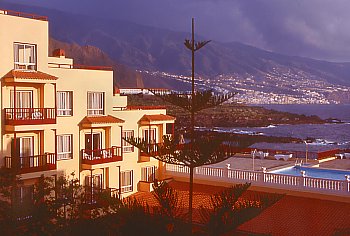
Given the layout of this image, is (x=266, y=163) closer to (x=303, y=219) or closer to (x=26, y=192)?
(x=303, y=219)

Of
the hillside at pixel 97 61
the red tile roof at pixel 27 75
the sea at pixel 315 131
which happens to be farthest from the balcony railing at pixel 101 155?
the hillside at pixel 97 61

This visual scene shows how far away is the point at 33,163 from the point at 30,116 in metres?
1.59

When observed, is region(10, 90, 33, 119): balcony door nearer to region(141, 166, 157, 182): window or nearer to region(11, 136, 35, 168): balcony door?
region(11, 136, 35, 168): balcony door

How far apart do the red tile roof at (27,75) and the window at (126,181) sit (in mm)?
5587

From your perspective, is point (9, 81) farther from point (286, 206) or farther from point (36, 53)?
point (286, 206)

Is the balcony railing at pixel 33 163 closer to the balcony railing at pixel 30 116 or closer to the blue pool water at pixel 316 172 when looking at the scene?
the balcony railing at pixel 30 116

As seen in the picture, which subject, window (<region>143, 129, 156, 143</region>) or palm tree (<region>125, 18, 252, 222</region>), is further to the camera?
window (<region>143, 129, 156, 143</region>)

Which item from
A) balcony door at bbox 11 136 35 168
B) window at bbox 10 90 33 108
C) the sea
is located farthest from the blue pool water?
the sea

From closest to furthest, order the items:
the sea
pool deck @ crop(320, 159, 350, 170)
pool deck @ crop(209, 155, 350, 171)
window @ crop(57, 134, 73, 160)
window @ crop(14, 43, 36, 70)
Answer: window @ crop(14, 43, 36, 70) < window @ crop(57, 134, 73, 160) < pool deck @ crop(209, 155, 350, 171) < pool deck @ crop(320, 159, 350, 170) < the sea

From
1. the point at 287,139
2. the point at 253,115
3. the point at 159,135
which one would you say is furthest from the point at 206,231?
the point at 253,115

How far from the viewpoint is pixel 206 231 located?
410 inches

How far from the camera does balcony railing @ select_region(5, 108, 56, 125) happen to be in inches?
693

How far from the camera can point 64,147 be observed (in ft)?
65.3

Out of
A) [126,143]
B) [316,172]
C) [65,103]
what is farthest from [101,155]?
[316,172]
